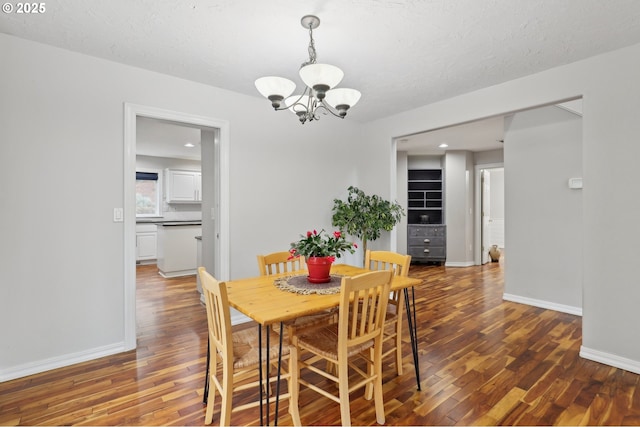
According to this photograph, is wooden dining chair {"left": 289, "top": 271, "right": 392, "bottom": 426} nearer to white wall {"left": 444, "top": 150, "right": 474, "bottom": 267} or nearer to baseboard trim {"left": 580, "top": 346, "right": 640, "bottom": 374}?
baseboard trim {"left": 580, "top": 346, "right": 640, "bottom": 374}

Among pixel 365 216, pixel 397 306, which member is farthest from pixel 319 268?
pixel 365 216

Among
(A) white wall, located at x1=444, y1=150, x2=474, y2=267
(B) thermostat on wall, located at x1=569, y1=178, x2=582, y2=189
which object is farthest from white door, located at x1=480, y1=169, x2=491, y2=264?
(B) thermostat on wall, located at x1=569, y1=178, x2=582, y2=189

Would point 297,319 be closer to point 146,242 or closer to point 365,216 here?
point 365,216

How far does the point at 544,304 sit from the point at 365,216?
2.47 m

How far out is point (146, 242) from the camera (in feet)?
22.6

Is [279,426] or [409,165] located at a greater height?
[409,165]

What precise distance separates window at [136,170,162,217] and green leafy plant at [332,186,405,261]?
16.9ft

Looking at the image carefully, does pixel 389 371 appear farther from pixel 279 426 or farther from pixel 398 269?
pixel 279 426

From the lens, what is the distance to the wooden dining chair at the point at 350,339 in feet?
5.41

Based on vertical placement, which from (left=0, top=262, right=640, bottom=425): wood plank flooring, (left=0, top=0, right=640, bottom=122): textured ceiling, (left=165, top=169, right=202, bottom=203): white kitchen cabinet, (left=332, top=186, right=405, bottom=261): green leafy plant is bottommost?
(left=0, top=262, right=640, bottom=425): wood plank flooring

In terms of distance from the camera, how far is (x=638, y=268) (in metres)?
2.43

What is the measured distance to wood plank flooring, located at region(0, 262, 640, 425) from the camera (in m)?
1.88

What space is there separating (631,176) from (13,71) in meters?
4.71

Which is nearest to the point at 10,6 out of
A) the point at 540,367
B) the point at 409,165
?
the point at 540,367
